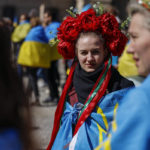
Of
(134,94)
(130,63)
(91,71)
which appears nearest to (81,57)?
(91,71)

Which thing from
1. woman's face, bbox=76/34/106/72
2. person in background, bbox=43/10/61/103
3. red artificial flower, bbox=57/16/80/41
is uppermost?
red artificial flower, bbox=57/16/80/41

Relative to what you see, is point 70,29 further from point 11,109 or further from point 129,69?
point 129,69

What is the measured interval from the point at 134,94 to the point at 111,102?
48.2 inches

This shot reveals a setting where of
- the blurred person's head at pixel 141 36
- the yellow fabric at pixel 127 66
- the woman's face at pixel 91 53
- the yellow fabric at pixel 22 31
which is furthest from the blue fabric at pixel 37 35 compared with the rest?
the blurred person's head at pixel 141 36

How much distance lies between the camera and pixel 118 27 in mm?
3070

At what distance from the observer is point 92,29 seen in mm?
2916

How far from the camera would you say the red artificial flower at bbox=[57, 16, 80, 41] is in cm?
298

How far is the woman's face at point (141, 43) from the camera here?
153 cm

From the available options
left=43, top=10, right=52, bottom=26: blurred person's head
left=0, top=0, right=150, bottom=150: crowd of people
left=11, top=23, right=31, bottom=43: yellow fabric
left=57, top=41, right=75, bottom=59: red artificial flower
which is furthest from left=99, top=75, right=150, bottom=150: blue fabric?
left=11, top=23, right=31, bottom=43: yellow fabric

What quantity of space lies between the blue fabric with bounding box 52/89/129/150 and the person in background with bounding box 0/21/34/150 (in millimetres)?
1131

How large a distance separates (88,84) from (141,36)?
4.41 ft

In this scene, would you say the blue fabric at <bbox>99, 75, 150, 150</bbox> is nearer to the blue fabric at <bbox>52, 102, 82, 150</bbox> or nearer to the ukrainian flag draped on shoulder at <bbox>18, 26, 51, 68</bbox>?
the blue fabric at <bbox>52, 102, 82, 150</bbox>

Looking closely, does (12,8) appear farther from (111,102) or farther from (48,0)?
(111,102)

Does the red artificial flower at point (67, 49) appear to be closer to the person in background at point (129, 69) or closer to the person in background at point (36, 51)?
the person in background at point (129, 69)
